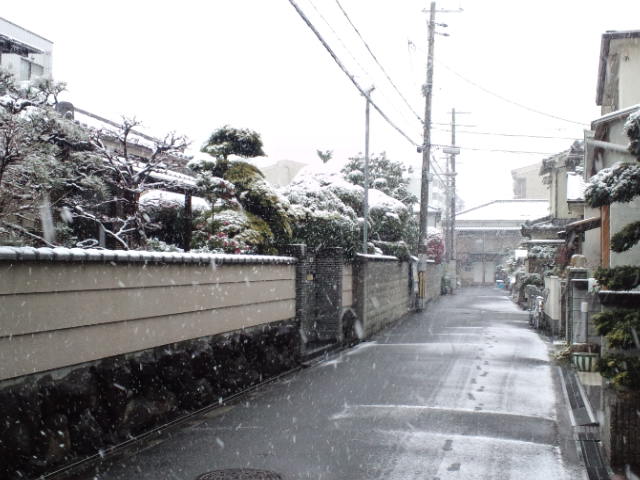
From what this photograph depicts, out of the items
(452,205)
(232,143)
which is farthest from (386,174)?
(232,143)

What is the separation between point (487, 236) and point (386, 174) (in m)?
30.3

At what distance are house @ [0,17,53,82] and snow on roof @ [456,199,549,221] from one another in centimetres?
4973

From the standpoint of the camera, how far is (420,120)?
104ft

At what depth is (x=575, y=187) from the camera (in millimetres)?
22938

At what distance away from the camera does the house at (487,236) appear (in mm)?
63938

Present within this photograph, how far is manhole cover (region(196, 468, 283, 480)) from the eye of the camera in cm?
643

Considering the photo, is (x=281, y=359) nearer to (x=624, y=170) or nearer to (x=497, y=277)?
(x=624, y=170)

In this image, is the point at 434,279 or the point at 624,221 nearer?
the point at 624,221

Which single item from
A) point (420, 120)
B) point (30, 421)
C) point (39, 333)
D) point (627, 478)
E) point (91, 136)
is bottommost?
point (627, 478)

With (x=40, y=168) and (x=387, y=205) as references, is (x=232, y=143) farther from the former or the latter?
(x=387, y=205)

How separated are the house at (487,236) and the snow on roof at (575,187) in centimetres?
3937

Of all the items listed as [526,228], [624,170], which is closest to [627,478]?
[624,170]

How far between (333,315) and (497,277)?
4949 cm

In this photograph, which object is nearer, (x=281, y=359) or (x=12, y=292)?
(x=12, y=292)
